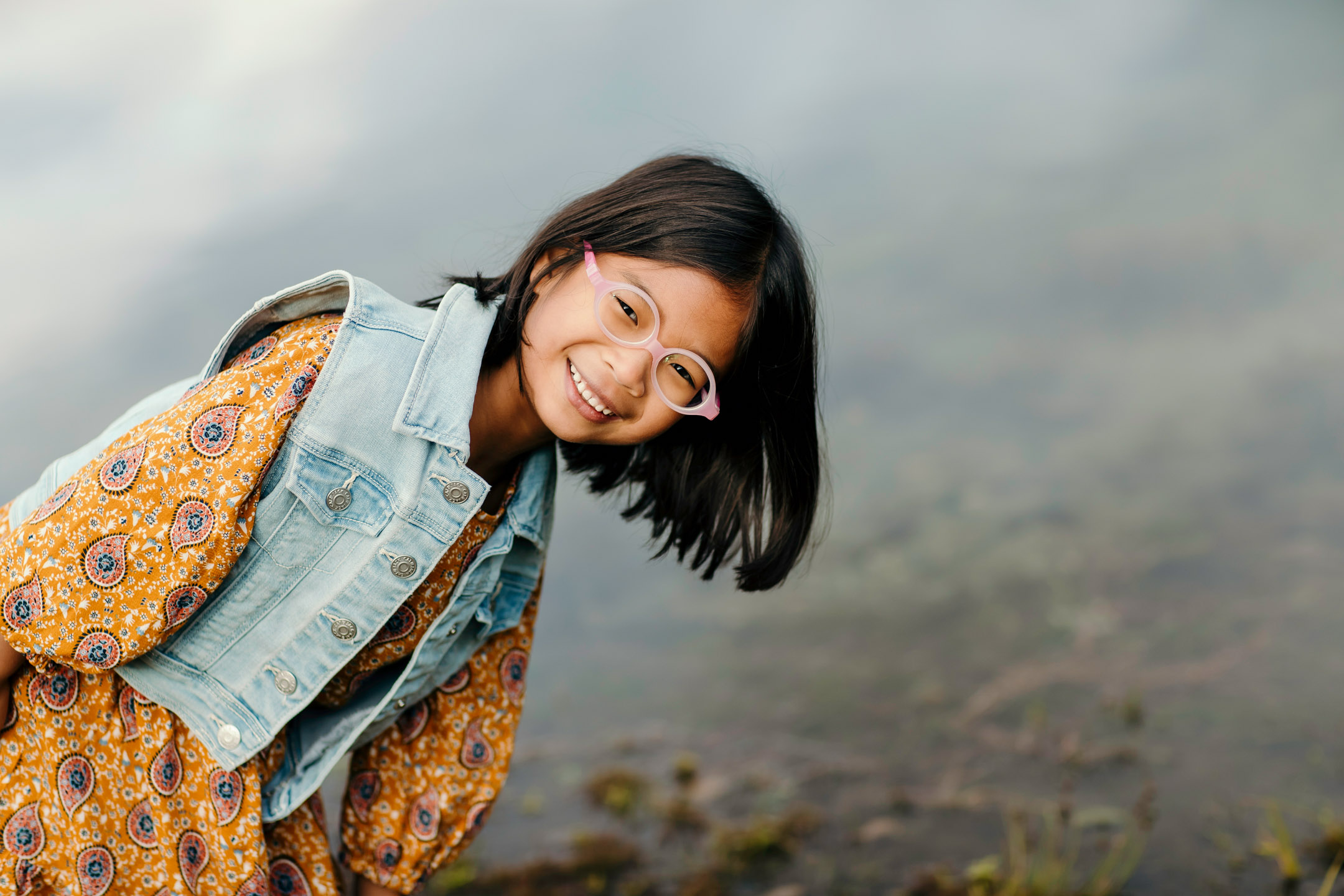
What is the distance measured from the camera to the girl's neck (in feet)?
4.27

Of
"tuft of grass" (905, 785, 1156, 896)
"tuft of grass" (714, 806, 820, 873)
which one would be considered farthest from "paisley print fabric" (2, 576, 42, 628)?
"tuft of grass" (905, 785, 1156, 896)

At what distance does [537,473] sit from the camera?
55.5 inches

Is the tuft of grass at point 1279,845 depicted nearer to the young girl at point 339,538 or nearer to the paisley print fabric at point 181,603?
the young girl at point 339,538

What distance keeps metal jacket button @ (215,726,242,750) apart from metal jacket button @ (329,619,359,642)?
18cm

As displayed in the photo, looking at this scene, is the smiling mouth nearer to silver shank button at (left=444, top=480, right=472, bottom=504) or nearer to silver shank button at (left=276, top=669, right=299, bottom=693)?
silver shank button at (left=444, top=480, right=472, bottom=504)

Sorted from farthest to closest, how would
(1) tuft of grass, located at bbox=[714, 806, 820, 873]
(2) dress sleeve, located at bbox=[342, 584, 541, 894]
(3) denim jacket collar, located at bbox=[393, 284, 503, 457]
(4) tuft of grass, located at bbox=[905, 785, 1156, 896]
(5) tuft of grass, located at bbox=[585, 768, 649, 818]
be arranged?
(5) tuft of grass, located at bbox=[585, 768, 649, 818] → (1) tuft of grass, located at bbox=[714, 806, 820, 873] → (4) tuft of grass, located at bbox=[905, 785, 1156, 896] → (2) dress sleeve, located at bbox=[342, 584, 541, 894] → (3) denim jacket collar, located at bbox=[393, 284, 503, 457]

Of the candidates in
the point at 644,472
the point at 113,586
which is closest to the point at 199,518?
the point at 113,586

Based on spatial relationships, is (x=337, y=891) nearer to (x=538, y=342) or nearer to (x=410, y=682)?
(x=410, y=682)

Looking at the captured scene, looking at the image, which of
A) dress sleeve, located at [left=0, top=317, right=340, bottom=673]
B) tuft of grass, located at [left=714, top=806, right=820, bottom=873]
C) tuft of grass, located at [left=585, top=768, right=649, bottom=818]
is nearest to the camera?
dress sleeve, located at [left=0, top=317, right=340, bottom=673]

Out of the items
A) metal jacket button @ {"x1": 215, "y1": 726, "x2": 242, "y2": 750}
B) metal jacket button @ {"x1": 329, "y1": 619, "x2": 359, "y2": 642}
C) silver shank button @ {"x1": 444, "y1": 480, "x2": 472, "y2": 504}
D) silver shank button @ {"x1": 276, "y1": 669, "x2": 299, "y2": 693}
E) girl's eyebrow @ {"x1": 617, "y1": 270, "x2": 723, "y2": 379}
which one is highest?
girl's eyebrow @ {"x1": 617, "y1": 270, "x2": 723, "y2": 379}

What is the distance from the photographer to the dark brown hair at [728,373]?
4.12 feet

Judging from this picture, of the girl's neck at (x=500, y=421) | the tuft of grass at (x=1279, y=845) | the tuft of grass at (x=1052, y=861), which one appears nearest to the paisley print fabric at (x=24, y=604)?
the girl's neck at (x=500, y=421)

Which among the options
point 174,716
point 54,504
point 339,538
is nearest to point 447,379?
point 339,538

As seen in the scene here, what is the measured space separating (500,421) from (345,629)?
0.35m
